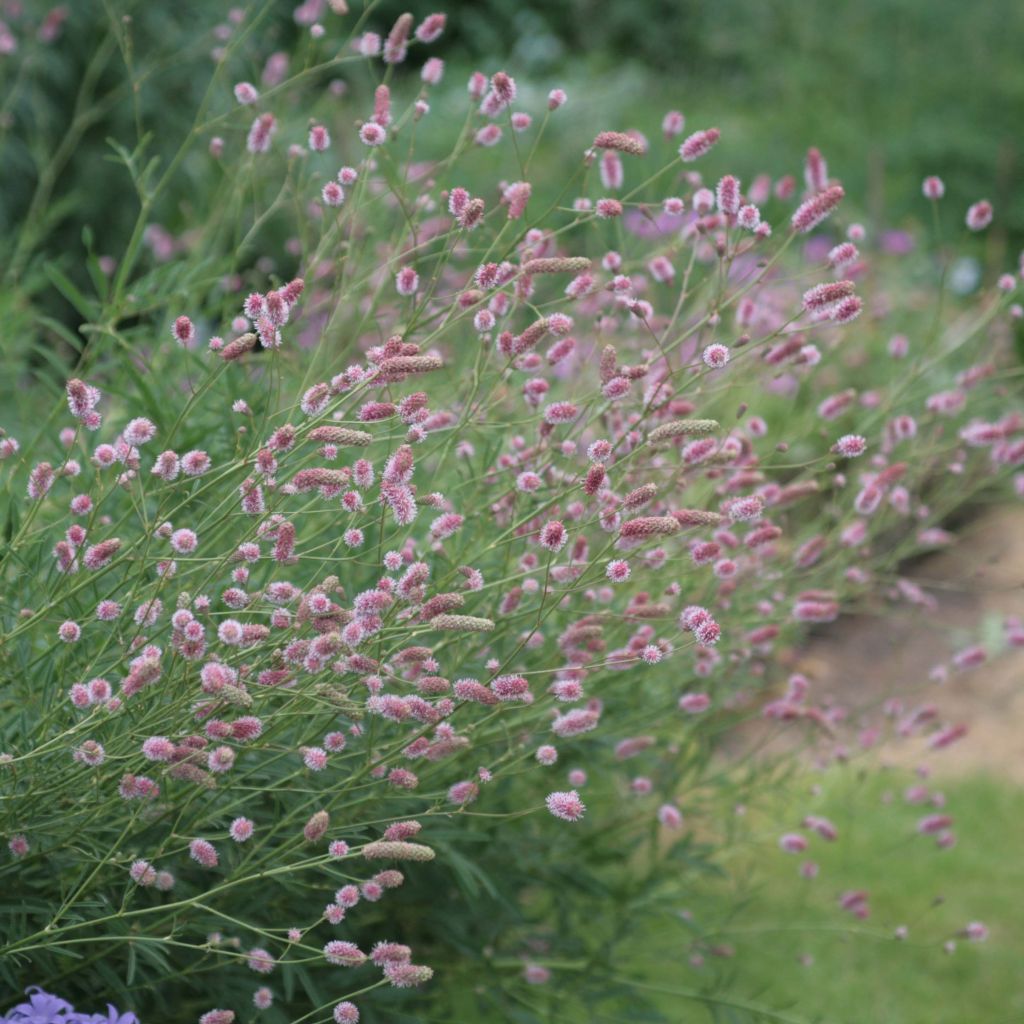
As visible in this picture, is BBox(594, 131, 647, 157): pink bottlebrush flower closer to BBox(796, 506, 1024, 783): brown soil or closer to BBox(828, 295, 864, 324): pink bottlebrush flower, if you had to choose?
BBox(828, 295, 864, 324): pink bottlebrush flower

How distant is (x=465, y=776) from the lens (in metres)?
2.52

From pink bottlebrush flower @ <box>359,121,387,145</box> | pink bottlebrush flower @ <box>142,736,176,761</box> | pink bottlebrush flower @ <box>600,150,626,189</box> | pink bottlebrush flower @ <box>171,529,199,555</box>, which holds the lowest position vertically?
pink bottlebrush flower @ <box>142,736,176,761</box>

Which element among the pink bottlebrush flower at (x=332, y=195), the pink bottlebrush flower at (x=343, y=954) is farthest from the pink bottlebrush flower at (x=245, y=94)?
the pink bottlebrush flower at (x=343, y=954)

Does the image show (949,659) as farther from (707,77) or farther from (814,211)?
(707,77)

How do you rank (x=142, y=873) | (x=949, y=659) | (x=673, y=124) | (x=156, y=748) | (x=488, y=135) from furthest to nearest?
(x=949, y=659)
(x=673, y=124)
(x=488, y=135)
(x=142, y=873)
(x=156, y=748)

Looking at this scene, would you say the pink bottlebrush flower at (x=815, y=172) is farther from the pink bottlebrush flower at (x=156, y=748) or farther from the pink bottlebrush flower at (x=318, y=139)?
the pink bottlebrush flower at (x=156, y=748)

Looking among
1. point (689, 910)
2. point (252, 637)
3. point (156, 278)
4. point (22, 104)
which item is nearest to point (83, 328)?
point (156, 278)

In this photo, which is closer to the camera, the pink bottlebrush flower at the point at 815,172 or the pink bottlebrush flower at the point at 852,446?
the pink bottlebrush flower at the point at 852,446

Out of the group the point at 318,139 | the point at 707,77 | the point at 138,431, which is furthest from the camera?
the point at 707,77

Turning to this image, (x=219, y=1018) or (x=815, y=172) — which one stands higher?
(x=815, y=172)

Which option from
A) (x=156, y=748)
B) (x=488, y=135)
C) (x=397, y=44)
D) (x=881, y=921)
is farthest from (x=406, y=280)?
(x=881, y=921)

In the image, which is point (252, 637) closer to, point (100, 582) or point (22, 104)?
point (100, 582)

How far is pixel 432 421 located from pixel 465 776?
658mm

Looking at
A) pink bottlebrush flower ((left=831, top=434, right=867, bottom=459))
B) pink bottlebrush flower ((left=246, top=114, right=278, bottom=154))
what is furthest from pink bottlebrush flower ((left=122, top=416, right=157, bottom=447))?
pink bottlebrush flower ((left=831, top=434, right=867, bottom=459))
